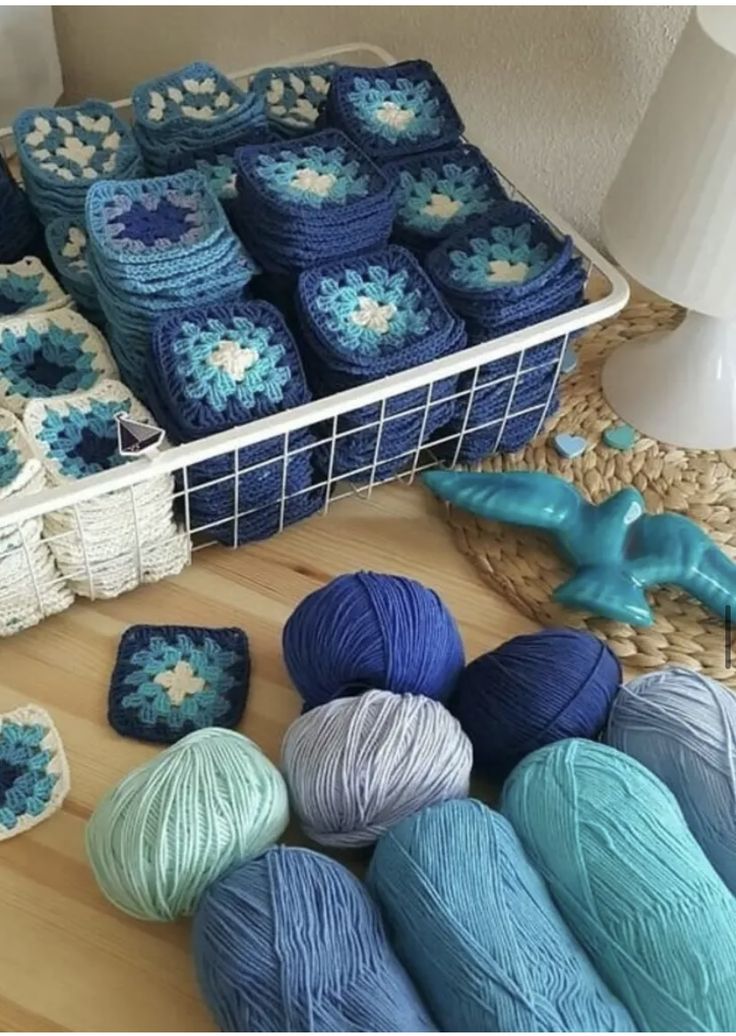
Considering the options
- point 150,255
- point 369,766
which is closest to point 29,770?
point 369,766

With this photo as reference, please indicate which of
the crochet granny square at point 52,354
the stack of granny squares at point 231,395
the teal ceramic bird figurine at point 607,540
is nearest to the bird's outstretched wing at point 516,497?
the teal ceramic bird figurine at point 607,540

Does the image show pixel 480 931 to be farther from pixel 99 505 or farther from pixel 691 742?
pixel 99 505

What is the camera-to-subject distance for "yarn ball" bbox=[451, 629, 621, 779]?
26.7 inches

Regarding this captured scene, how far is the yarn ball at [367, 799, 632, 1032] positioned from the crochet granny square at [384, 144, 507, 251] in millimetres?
400

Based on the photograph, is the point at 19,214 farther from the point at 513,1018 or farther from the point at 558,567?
the point at 513,1018

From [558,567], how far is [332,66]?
16.6 inches

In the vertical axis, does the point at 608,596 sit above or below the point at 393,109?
below

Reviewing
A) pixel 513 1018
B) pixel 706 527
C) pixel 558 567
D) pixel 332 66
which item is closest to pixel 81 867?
pixel 513 1018

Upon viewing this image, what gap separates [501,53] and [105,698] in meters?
0.57

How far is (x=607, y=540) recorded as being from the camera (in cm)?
80

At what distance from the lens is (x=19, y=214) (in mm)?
869

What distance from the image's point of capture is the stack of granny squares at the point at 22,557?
69 centimetres

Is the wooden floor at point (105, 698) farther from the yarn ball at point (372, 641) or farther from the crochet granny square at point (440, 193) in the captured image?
the crochet granny square at point (440, 193)

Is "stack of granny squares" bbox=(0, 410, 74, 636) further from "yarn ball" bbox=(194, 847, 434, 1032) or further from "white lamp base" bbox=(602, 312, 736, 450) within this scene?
"white lamp base" bbox=(602, 312, 736, 450)
